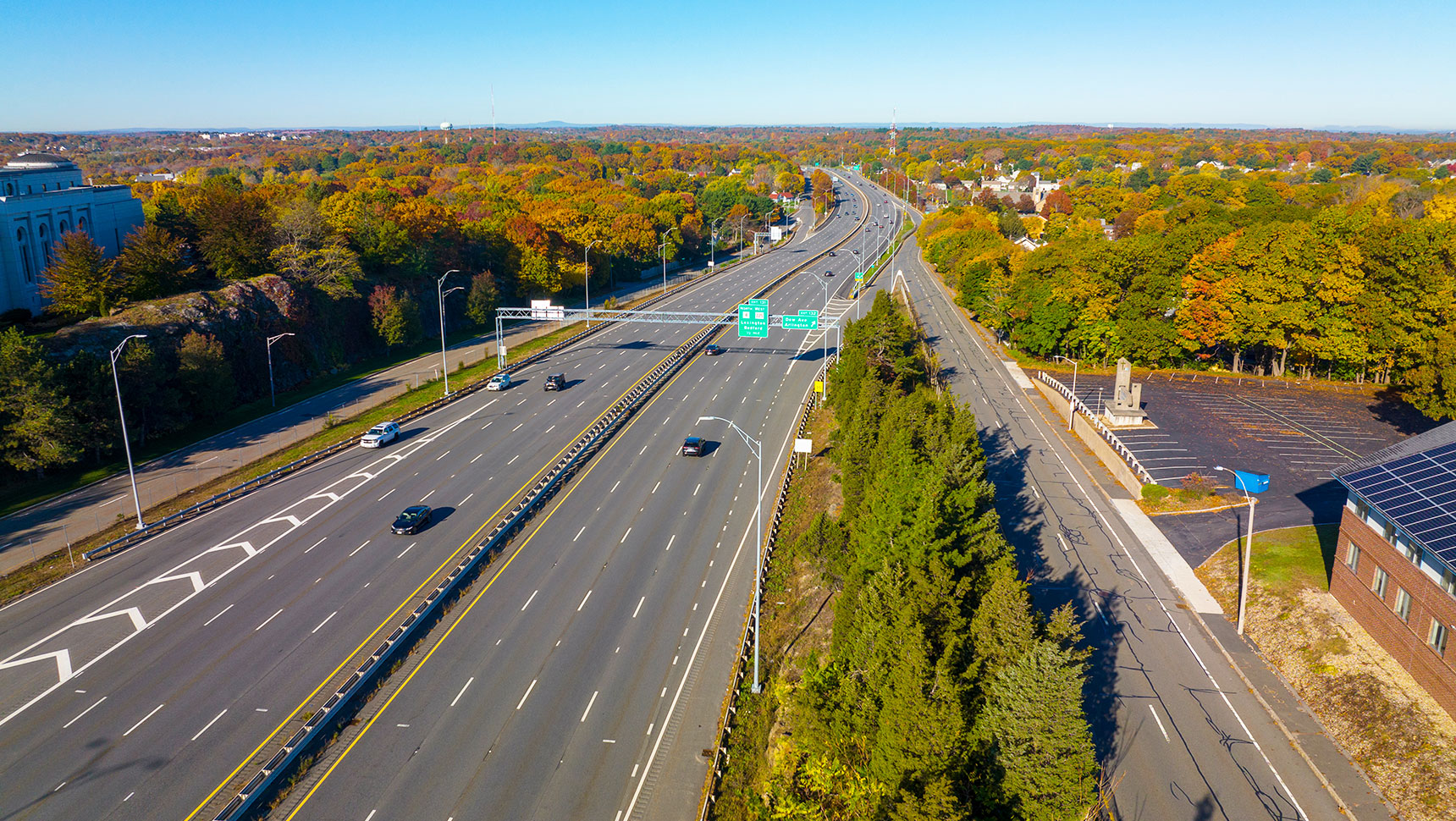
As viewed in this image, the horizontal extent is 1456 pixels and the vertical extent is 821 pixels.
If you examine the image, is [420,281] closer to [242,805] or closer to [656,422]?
[656,422]

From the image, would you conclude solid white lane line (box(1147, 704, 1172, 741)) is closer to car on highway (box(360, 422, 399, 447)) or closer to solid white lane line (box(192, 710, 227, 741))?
solid white lane line (box(192, 710, 227, 741))

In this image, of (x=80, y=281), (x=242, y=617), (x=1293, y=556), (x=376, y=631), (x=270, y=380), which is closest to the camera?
(x=376, y=631)

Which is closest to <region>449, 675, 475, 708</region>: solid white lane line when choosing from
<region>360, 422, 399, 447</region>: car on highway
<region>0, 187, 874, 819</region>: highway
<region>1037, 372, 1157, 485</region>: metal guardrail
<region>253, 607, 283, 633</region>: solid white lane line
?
<region>0, 187, 874, 819</region>: highway

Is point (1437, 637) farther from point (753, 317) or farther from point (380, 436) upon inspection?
point (380, 436)

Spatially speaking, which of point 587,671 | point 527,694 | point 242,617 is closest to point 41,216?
point 242,617

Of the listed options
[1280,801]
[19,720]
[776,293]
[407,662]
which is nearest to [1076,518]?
[1280,801]
